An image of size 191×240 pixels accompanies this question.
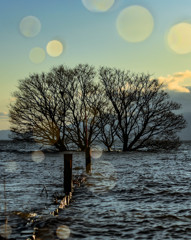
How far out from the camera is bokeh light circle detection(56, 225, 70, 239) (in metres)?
6.85

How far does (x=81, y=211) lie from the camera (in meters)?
9.29

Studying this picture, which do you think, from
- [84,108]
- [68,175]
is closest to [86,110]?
[84,108]

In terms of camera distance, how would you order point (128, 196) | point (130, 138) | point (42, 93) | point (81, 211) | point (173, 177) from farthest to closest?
point (130, 138) → point (42, 93) → point (173, 177) → point (128, 196) → point (81, 211)

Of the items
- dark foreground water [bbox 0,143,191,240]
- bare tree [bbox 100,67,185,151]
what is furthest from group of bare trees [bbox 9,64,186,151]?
dark foreground water [bbox 0,143,191,240]

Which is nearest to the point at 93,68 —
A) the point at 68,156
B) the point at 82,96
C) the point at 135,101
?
the point at 82,96

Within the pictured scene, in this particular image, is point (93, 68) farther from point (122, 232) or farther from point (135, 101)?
point (122, 232)

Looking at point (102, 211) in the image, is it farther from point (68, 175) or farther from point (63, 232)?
point (68, 175)

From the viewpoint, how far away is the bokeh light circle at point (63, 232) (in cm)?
685

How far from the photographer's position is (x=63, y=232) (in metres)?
7.15

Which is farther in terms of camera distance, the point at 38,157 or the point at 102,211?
the point at 38,157

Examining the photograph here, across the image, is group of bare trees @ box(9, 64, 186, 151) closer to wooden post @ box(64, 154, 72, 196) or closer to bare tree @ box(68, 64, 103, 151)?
bare tree @ box(68, 64, 103, 151)

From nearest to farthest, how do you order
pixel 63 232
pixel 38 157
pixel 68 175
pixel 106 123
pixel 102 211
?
1. pixel 63 232
2. pixel 102 211
3. pixel 68 175
4. pixel 38 157
5. pixel 106 123

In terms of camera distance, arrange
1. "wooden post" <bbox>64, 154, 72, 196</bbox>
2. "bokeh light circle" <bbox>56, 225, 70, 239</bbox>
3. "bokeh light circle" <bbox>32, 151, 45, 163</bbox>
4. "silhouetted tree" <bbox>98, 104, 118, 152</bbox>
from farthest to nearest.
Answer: "silhouetted tree" <bbox>98, 104, 118, 152</bbox>, "bokeh light circle" <bbox>32, 151, 45, 163</bbox>, "wooden post" <bbox>64, 154, 72, 196</bbox>, "bokeh light circle" <bbox>56, 225, 70, 239</bbox>

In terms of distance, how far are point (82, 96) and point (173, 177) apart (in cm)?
2465
